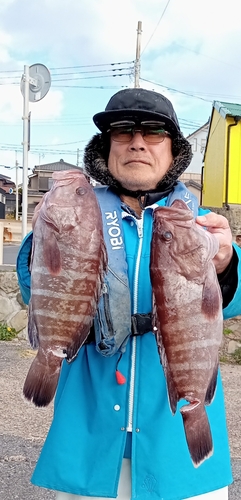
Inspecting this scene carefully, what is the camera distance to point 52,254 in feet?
6.14

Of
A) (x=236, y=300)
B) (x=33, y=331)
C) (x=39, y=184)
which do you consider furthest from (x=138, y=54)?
(x=33, y=331)

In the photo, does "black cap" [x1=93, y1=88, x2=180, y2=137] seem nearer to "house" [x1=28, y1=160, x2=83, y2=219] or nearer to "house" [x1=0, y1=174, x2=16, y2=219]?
"house" [x1=28, y1=160, x2=83, y2=219]

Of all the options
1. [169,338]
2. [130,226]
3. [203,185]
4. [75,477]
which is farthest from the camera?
[203,185]

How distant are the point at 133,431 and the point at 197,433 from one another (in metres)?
0.42

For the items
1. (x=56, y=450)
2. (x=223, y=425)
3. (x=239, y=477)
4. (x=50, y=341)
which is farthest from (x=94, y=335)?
(x=239, y=477)

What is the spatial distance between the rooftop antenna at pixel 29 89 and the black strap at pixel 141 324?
17.1 ft

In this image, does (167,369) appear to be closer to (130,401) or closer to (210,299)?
(210,299)

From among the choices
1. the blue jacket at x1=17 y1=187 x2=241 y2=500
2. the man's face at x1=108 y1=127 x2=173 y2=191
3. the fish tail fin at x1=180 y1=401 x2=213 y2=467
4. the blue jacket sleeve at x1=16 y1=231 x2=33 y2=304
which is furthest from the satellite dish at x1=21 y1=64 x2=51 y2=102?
the fish tail fin at x1=180 y1=401 x2=213 y2=467

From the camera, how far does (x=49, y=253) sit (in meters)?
1.88

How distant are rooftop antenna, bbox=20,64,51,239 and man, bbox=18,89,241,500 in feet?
16.6

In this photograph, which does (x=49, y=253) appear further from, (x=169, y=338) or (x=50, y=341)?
(x=169, y=338)

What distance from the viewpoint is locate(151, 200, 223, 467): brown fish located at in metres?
1.84

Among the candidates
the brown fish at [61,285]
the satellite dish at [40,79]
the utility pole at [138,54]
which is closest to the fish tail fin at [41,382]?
the brown fish at [61,285]

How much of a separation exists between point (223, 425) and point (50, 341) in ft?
3.07
